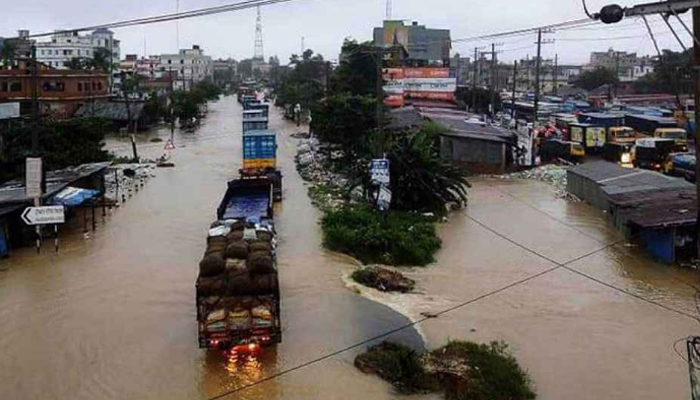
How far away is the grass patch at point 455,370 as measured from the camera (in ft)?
34.9

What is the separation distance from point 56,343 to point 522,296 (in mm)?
9728

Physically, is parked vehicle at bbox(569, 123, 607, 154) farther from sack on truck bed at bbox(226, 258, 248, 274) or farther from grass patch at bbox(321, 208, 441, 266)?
sack on truck bed at bbox(226, 258, 248, 274)

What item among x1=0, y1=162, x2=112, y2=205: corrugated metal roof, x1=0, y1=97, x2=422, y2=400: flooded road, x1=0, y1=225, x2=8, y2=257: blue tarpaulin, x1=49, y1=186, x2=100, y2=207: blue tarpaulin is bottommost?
x1=0, y1=97, x2=422, y2=400: flooded road

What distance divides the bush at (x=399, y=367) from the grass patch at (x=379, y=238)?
6133 millimetres

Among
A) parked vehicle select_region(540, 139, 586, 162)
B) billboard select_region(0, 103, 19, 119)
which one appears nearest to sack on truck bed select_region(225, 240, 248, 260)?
billboard select_region(0, 103, 19, 119)

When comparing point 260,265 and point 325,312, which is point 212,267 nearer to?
point 260,265

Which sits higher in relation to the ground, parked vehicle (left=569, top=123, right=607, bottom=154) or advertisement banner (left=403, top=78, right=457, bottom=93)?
advertisement banner (left=403, top=78, right=457, bottom=93)

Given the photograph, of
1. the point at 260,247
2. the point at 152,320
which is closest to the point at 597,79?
the point at 260,247

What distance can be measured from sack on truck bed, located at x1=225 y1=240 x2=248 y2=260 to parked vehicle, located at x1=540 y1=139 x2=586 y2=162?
1067 inches

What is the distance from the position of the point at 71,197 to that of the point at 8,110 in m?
15.3

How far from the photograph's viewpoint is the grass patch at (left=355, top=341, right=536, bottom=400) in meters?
10.6

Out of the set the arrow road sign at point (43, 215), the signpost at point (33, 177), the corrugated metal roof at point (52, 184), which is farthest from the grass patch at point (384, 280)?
the corrugated metal roof at point (52, 184)

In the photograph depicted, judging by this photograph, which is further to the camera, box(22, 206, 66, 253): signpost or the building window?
the building window

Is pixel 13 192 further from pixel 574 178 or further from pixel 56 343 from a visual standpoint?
pixel 574 178
